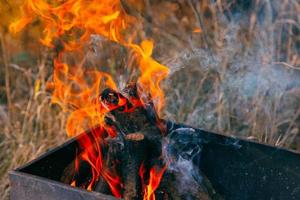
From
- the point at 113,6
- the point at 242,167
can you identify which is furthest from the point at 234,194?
the point at 113,6

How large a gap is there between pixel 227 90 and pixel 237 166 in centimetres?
140

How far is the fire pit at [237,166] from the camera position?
1946 mm

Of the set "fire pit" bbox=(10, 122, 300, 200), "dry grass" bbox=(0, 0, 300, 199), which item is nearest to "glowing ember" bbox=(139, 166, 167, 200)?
"fire pit" bbox=(10, 122, 300, 200)

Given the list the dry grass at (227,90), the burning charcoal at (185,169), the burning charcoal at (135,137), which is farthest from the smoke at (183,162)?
the dry grass at (227,90)

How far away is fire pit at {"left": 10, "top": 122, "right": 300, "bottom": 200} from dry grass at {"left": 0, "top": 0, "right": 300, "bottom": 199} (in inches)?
41.2

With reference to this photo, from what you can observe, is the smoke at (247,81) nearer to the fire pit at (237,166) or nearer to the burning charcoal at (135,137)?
the fire pit at (237,166)

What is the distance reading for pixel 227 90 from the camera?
3.41 meters

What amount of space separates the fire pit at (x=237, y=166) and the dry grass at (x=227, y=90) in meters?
1.05

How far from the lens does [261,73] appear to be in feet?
10.7

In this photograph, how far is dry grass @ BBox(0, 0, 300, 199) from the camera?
3258 millimetres

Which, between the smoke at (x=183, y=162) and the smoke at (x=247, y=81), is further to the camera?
the smoke at (x=247, y=81)

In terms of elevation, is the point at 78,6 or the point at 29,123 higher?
the point at 78,6

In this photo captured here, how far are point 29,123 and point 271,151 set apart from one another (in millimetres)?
1967

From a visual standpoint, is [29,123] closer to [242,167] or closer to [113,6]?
[113,6]
